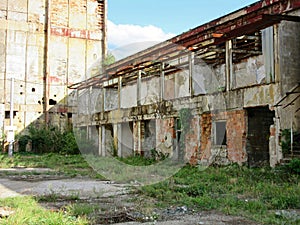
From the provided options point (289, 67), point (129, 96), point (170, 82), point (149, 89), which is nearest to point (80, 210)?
point (289, 67)

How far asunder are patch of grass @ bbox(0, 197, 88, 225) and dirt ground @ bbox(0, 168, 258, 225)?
0.31 metres

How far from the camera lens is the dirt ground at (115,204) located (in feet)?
19.3

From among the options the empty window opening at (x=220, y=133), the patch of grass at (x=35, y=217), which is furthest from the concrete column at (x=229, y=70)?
the patch of grass at (x=35, y=217)

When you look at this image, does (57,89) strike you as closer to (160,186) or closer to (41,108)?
(41,108)

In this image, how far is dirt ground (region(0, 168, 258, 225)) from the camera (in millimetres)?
5887

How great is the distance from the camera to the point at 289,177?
9.88m

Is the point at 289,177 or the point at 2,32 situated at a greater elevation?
the point at 2,32

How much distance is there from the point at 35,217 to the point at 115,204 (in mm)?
1888

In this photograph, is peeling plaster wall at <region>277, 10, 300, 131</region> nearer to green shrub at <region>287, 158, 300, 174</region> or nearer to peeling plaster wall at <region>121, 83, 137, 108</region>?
green shrub at <region>287, 158, 300, 174</region>

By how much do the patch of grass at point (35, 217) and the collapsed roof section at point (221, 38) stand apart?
779cm

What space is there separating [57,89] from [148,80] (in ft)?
23.6

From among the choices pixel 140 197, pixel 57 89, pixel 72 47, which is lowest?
pixel 140 197

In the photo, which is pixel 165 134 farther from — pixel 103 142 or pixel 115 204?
pixel 115 204

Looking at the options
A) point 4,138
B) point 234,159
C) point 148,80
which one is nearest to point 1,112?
point 4,138
